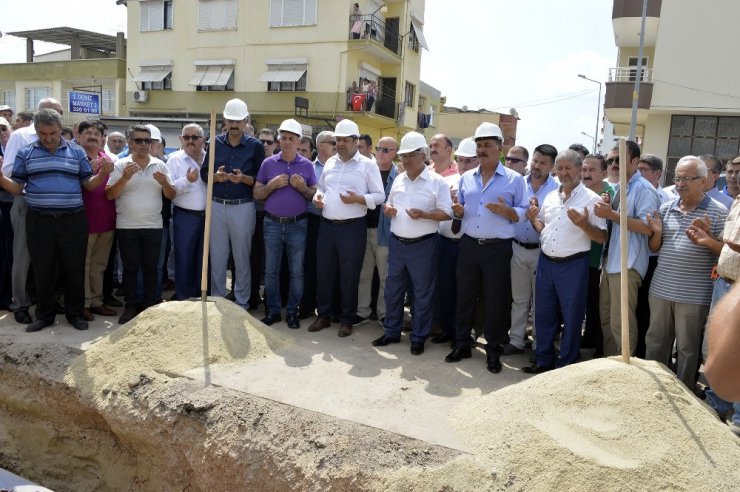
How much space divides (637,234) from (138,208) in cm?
474

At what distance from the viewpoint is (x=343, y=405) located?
3.88m

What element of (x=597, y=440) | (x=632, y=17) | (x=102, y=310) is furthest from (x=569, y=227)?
(x=632, y=17)

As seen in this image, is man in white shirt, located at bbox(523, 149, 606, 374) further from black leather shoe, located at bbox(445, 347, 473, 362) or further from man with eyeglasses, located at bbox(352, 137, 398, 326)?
man with eyeglasses, located at bbox(352, 137, 398, 326)

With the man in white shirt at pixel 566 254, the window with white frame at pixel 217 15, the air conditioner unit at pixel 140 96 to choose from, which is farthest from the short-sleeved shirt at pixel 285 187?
the air conditioner unit at pixel 140 96

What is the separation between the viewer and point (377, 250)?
19.5 feet

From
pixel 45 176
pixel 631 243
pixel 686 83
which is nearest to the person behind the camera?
pixel 631 243

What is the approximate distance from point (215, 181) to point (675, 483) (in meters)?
4.69

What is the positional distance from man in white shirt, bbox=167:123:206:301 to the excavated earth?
1160mm

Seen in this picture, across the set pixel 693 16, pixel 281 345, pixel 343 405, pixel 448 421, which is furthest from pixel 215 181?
pixel 693 16

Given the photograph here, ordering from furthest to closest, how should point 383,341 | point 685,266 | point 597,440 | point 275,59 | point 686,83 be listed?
point 275,59, point 686,83, point 383,341, point 685,266, point 597,440

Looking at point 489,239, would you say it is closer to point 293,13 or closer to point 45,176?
point 45,176

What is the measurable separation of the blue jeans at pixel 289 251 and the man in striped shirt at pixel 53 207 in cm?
168

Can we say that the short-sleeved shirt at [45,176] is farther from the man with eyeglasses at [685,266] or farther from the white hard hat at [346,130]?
the man with eyeglasses at [685,266]

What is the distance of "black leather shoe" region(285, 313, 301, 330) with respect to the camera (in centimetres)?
571
